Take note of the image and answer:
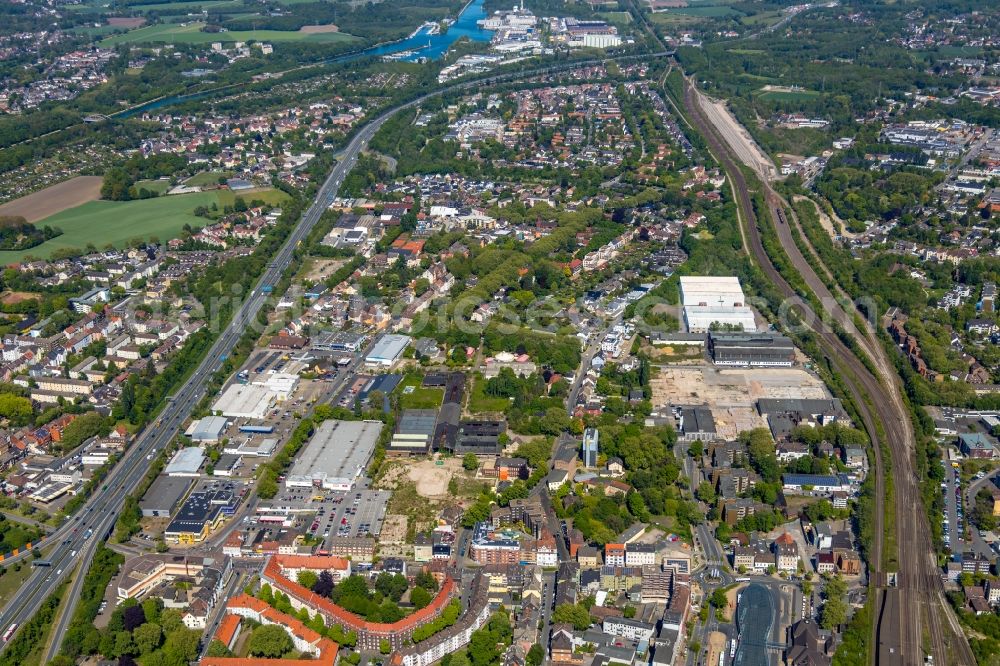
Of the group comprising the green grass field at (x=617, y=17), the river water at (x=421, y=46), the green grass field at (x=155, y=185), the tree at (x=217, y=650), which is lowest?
the green grass field at (x=617, y=17)

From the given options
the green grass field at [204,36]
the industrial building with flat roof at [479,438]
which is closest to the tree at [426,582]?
the industrial building with flat roof at [479,438]

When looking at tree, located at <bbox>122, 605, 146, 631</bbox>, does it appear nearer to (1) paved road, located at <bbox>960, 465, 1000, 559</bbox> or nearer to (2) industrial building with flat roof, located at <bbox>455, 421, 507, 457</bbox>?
(2) industrial building with flat roof, located at <bbox>455, 421, 507, 457</bbox>

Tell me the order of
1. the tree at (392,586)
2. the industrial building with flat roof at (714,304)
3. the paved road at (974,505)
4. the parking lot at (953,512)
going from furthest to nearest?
the industrial building with flat roof at (714,304) < the parking lot at (953,512) < the paved road at (974,505) < the tree at (392,586)

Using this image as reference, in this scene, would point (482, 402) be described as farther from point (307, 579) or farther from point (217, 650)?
point (217, 650)

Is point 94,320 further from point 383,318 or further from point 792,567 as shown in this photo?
point 792,567

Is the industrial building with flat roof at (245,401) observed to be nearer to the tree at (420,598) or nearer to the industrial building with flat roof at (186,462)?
the industrial building with flat roof at (186,462)

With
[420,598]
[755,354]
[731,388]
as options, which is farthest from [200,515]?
[755,354]

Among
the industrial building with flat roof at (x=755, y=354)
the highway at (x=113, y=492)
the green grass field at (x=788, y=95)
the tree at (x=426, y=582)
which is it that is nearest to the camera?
the tree at (x=426, y=582)
